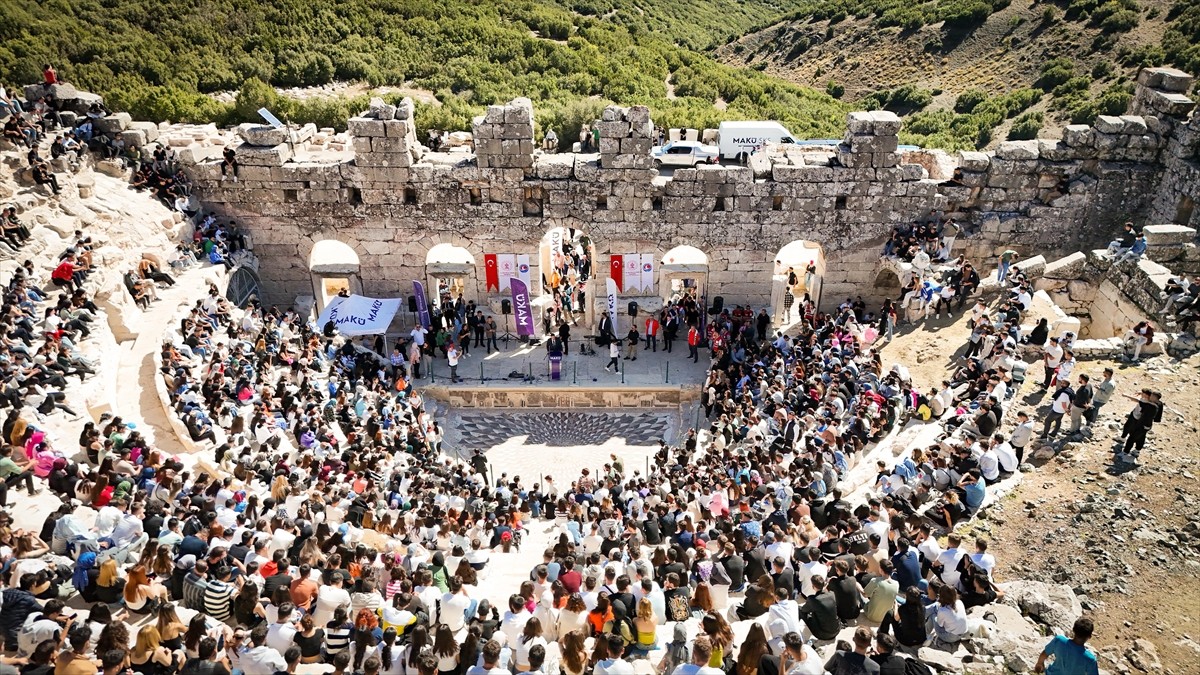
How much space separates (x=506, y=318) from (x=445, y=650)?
15.6 m

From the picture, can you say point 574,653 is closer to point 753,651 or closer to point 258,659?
point 753,651

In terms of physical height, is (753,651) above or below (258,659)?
above

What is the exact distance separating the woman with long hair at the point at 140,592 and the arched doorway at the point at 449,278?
14.3 metres

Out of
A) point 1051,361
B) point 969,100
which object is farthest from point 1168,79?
point 969,100

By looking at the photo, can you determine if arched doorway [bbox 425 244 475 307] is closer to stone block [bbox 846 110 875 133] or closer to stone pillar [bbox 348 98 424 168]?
stone pillar [bbox 348 98 424 168]

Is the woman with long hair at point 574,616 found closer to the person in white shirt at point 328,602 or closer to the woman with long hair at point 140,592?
the person in white shirt at point 328,602

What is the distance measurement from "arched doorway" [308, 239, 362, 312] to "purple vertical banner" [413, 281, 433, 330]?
77.8 inches

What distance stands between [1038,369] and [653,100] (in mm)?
26687

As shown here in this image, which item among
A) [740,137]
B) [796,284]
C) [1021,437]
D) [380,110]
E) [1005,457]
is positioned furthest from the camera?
[740,137]

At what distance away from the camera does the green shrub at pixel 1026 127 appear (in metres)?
36.0

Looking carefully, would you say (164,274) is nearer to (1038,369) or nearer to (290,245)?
(290,245)

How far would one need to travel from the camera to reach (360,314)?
2308 cm

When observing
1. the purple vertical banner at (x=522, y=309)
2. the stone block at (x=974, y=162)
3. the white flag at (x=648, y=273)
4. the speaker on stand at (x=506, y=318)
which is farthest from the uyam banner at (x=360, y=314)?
the stone block at (x=974, y=162)

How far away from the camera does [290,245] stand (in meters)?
24.7
